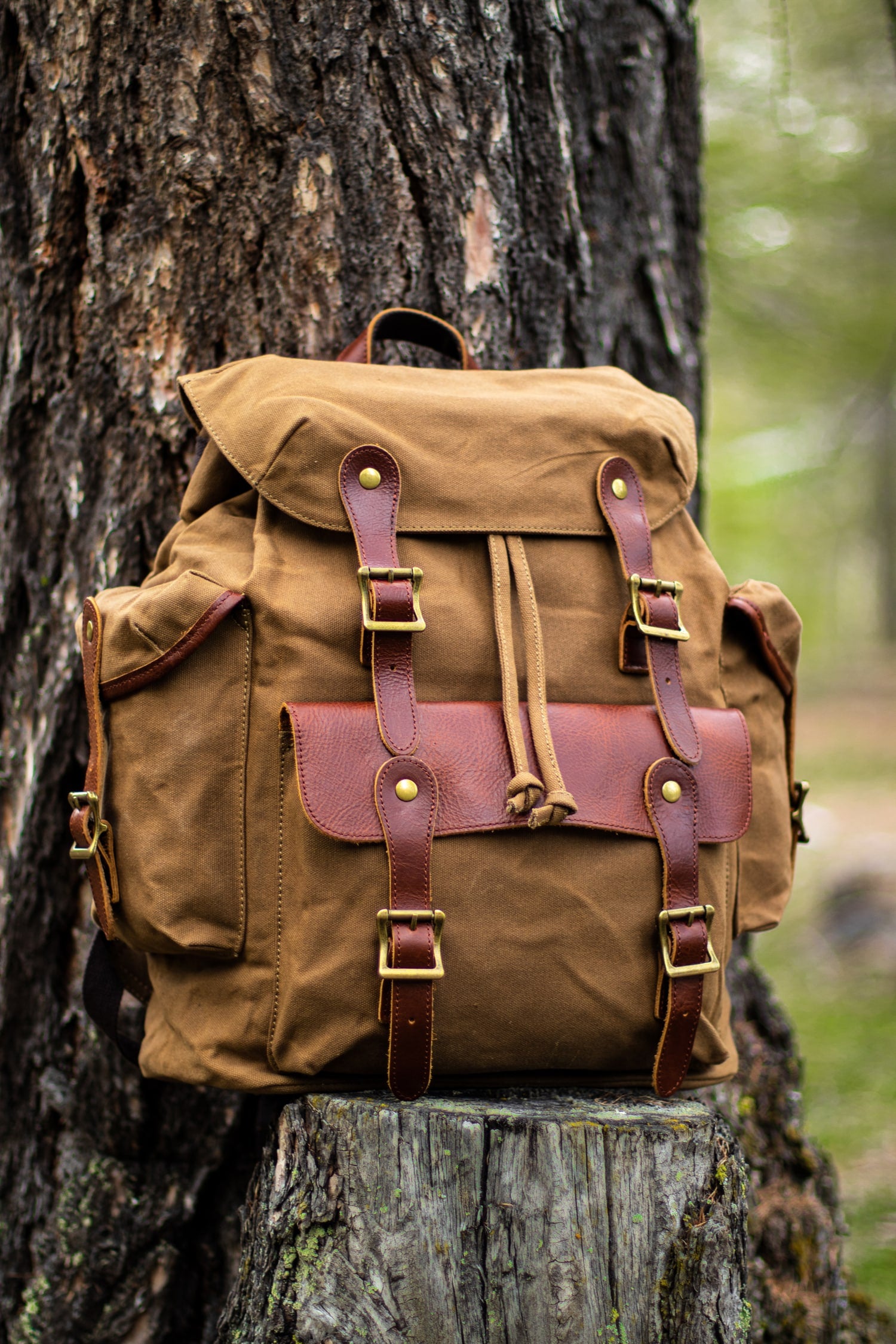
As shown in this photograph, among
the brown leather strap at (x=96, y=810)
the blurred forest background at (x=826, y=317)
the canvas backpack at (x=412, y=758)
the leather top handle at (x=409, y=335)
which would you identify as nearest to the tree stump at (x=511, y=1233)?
the canvas backpack at (x=412, y=758)

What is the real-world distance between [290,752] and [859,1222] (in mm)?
2420

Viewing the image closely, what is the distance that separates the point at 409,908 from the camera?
50.0 inches

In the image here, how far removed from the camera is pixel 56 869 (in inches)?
75.0

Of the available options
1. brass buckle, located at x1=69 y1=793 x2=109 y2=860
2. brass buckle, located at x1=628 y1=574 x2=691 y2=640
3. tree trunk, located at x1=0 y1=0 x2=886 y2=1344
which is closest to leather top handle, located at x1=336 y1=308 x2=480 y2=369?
tree trunk, located at x1=0 y1=0 x2=886 y2=1344

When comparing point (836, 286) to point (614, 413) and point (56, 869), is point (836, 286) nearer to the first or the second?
point (614, 413)

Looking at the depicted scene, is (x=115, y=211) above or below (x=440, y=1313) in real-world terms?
above

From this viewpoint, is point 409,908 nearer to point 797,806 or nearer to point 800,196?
point 797,806

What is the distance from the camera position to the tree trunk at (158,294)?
1741mm

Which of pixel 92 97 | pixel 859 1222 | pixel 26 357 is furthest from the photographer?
pixel 859 1222

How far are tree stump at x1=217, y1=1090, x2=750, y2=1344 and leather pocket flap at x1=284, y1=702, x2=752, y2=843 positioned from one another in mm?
375

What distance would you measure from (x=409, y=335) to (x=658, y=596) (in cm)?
66

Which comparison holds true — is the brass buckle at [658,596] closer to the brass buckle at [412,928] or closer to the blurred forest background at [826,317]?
the brass buckle at [412,928]

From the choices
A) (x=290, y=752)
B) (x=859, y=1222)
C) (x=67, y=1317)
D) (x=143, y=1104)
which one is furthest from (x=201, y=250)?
(x=859, y=1222)

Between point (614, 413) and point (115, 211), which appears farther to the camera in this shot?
point (115, 211)
